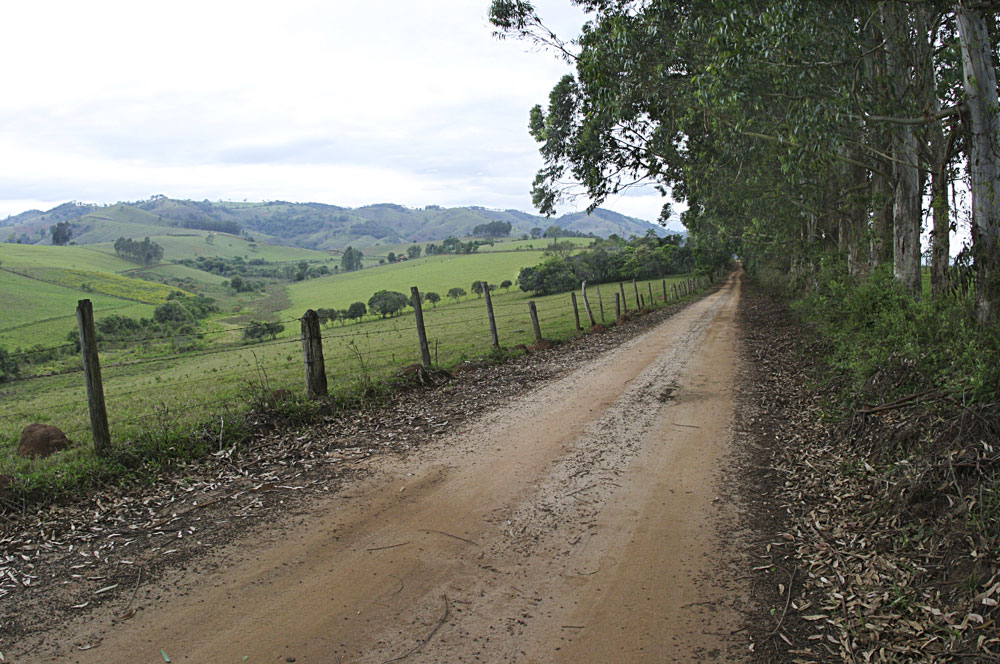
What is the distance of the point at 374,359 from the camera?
62.4 ft

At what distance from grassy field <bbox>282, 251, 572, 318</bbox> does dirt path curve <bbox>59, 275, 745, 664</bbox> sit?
59.6 meters

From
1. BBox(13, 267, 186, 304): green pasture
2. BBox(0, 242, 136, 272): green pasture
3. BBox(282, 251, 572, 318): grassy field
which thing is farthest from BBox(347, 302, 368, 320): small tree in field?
BBox(0, 242, 136, 272): green pasture

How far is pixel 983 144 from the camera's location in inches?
294

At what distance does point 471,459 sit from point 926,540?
4.27 m

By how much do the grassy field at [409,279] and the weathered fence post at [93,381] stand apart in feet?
188

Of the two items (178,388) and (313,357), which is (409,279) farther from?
(313,357)

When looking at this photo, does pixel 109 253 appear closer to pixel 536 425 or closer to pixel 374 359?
pixel 374 359

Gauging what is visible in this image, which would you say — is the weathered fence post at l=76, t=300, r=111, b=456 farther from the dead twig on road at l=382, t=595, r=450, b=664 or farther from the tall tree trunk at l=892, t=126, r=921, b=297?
the tall tree trunk at l=892, t=126, r=921, b=297

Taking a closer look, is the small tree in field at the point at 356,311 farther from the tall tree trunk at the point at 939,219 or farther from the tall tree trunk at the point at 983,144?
the tall tree trunk at the point at 983,144

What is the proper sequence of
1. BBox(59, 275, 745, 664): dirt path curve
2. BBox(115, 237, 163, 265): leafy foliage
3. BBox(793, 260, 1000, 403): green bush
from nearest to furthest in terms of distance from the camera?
BBox(59, 275, 745, 664): dirt path curve → BBox(793, 260, 1000, 403): green bush → BBox(115, 237, 163, 265): leafy foliage

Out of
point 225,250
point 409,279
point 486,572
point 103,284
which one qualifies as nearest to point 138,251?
point 225,250

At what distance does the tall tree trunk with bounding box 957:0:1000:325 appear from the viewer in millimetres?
7375

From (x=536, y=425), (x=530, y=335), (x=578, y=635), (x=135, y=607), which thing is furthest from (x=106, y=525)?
(x=530, y=335)

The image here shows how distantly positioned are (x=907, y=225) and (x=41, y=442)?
1473 cm
